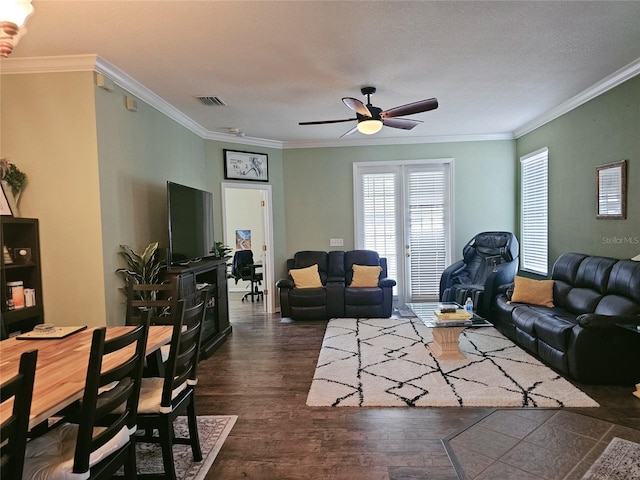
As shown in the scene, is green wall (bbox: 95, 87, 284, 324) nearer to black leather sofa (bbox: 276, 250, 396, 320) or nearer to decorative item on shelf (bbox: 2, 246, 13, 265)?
decorative item on shelf (bbox: 2, 246, 13, 265)

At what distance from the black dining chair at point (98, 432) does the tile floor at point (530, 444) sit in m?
1.81

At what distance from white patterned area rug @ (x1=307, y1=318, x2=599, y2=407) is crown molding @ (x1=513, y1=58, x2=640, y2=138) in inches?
116

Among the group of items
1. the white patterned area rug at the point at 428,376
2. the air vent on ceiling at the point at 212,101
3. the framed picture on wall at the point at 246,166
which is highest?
the air vent on ceiling at the point at 212,101

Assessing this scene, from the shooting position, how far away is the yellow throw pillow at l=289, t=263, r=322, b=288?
20.0 feet

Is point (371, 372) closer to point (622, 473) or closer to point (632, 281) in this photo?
point (622, 473)

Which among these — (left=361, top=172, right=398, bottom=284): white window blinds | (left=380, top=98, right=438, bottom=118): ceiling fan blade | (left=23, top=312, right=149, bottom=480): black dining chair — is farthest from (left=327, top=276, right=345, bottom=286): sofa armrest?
(left=23, top=312, right=149, bottom=480): black dining chair

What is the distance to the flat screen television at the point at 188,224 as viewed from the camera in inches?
157

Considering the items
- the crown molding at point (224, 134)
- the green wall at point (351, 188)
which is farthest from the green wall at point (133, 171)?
the green wall at point (351, 188)

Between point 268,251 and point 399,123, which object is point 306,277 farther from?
point 399,123

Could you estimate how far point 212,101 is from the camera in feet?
14.3

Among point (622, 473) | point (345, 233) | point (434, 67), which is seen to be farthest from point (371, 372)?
point (345, 233)

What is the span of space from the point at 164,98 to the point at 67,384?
3.48 metres

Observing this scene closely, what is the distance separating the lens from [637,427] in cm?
260

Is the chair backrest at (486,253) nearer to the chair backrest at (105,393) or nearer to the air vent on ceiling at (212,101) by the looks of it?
the air vent on ceiling at (212,101)
